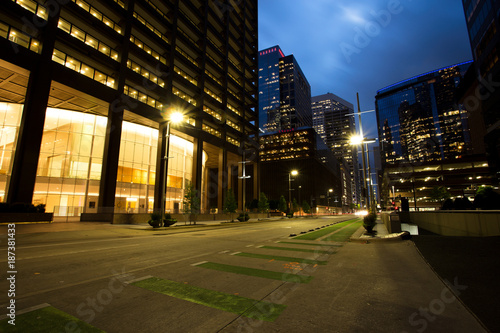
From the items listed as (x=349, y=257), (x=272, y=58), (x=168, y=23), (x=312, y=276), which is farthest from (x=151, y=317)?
(x=272, y=58)

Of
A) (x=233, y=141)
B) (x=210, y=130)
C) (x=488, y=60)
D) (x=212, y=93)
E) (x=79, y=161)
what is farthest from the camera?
(x=233, y=141)

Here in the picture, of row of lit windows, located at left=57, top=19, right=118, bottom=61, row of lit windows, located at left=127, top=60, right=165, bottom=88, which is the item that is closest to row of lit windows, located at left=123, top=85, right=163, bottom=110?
row of lit windows, located at left=127, top=60, right=165, bottom=88

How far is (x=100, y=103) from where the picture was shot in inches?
1259

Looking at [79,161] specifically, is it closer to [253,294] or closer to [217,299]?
[217,299]

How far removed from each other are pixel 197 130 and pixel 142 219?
21.2 metres

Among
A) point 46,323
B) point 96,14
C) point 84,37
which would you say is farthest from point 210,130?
point 46,323

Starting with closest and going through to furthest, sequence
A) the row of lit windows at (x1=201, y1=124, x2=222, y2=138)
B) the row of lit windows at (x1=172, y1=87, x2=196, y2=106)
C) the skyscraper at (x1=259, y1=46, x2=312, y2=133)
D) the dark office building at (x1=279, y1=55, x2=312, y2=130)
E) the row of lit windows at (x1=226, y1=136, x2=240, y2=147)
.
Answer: the row of lit windows at (x1=172, y1=87, x2=196, y2=106), the row of lit windows at (x1=201, y1=124, x2=222, y2=138), the row of lit windows at (x1=226, y1=136, x2=240, y2=147), the dark office building at (x1=279, y1=55, x2=312, y2=130), the skyscraper at (x1=259, y1=46, x2=312, y2=133)

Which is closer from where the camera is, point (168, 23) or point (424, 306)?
point (424, 306)

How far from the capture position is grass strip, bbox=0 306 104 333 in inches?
115

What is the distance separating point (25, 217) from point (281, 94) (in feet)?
559

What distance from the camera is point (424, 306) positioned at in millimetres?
3686

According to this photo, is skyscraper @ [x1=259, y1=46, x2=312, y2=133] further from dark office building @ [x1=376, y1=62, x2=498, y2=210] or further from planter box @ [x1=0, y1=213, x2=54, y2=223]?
planter box @ [x1=0, y1=213, x2=54, y2=223]

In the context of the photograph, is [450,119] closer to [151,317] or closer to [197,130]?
[197,130]

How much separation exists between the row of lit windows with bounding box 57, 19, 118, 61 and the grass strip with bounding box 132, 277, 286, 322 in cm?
3975
